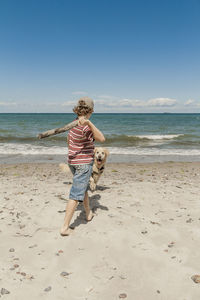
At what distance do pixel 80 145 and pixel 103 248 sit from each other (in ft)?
5.14

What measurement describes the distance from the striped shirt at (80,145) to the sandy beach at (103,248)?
3.98 feet

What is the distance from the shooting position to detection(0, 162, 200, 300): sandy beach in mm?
2752

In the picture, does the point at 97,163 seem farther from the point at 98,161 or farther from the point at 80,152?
the point at 80,152

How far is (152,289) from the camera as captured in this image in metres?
2.75

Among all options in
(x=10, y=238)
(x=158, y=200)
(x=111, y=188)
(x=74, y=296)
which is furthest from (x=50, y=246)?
(x=111, y=188)

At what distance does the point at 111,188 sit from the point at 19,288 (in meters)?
4.24

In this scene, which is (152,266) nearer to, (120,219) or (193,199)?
(120,219)

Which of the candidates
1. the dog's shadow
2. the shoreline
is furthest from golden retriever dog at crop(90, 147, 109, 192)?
the shoreline

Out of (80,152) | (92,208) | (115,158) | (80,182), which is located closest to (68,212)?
(80,182)

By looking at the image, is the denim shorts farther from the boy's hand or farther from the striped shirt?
the boy's hand

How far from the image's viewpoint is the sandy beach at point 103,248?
2752 mm

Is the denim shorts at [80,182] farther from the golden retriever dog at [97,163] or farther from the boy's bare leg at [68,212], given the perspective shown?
the golden retriever dog at [97,163]

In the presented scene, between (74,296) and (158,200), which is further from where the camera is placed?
(158,200)

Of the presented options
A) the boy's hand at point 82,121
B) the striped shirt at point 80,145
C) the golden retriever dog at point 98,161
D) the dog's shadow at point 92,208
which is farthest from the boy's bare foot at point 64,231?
the golden retriever dog at point 98,161
